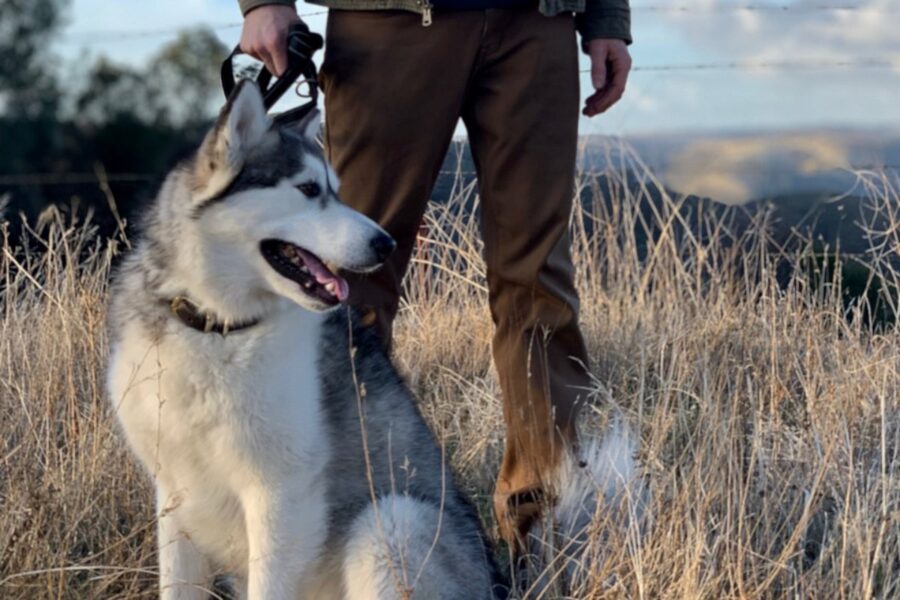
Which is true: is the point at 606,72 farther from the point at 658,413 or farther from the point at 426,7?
the point at 658,413

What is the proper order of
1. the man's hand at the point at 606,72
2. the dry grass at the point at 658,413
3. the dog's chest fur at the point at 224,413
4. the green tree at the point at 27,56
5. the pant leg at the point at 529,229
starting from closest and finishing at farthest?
the dog's chest fur at the point at 224,413
the dry grass at the point at 658,413
the pant leg at the point at 529,229
the man's hand at the point at 606,72
the green tree at the point at 27,56

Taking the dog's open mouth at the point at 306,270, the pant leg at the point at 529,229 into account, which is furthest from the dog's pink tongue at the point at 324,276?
the pant leg at the point at 529,229

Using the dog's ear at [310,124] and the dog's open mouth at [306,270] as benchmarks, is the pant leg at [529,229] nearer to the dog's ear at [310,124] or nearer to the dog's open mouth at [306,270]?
the dog's ear at [310,124]

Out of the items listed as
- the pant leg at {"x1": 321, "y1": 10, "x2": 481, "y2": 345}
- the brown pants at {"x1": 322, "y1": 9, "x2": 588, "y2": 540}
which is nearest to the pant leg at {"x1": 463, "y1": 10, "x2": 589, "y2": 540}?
the brown pants at {"x1": 322, "y1": 9, "x2": 588, "y2": 540}

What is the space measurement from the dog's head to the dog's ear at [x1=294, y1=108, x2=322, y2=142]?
26 centimetres

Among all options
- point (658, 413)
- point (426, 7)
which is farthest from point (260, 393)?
point (658, 413)

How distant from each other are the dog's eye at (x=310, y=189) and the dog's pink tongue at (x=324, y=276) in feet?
0.49

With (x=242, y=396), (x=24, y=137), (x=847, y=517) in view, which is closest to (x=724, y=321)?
(x=847, y=517)

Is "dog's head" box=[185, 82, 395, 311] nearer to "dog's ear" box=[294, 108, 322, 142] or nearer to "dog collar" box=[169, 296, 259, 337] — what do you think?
"dog collar" box=[169, 296, 259, 337]

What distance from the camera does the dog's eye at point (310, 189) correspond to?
2662 mm

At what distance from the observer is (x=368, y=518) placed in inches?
102

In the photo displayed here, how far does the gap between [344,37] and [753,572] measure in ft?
5.42

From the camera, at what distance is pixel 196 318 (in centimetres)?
255

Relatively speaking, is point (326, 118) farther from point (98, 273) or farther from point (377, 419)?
point (98, 273)
